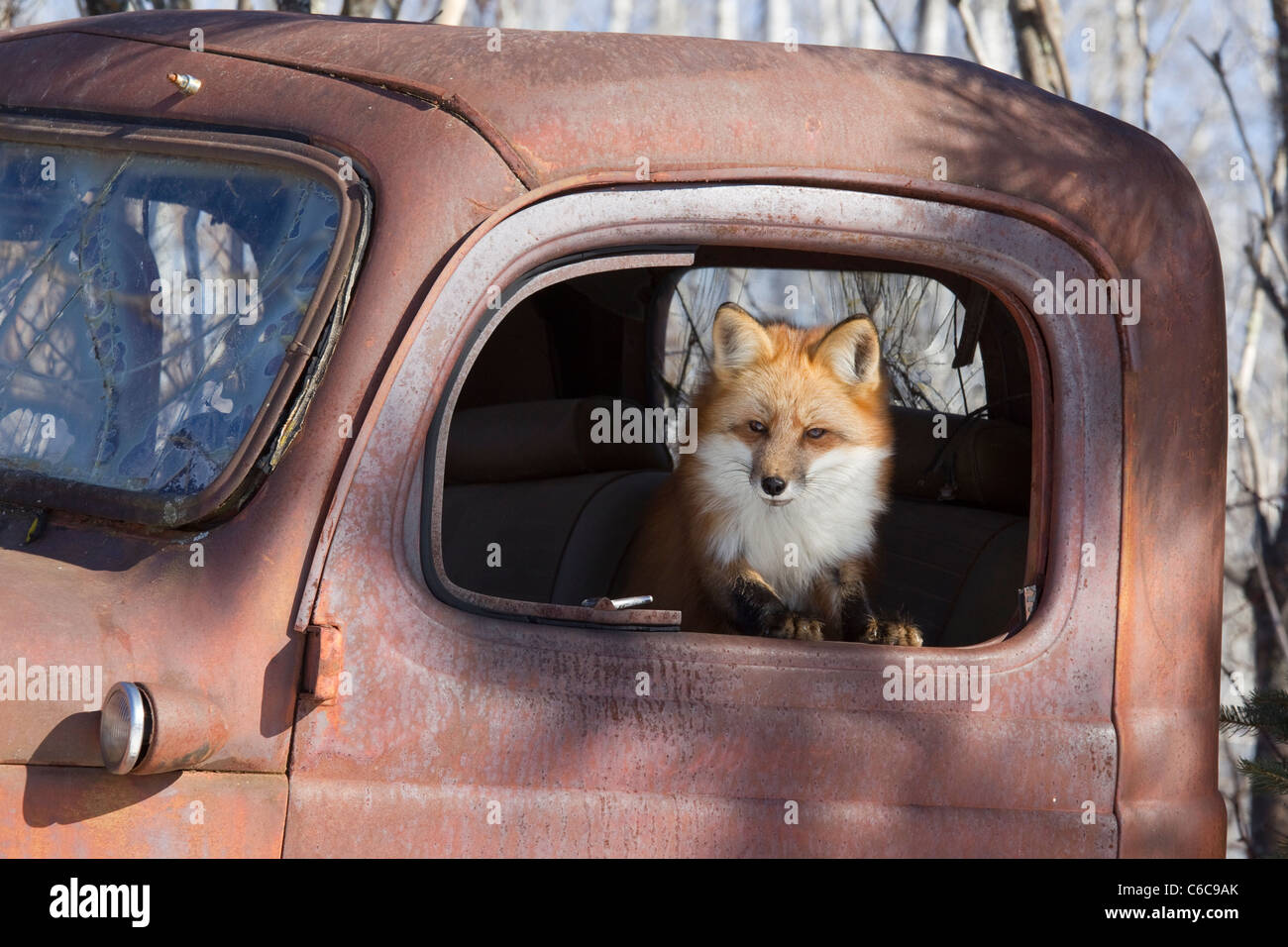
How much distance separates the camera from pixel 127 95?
2.30 metres

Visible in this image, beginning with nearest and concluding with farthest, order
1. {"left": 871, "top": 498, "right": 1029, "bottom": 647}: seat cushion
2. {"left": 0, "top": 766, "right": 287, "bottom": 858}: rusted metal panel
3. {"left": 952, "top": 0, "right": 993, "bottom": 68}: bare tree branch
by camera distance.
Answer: {"left": 0, "top": 766, "right": 287, "bottom": 858}: rusted metal panel
{"left": 871, "top": 498, "right": 1029, "bottom": 647}: seat cushion
{"left": 952, "top": 0, "right": 993, "bottom": 68}: bare tree branch

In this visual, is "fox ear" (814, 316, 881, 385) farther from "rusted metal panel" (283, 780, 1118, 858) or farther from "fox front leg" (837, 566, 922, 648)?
"rusted metal panel" (283, 780, 1118, 858)

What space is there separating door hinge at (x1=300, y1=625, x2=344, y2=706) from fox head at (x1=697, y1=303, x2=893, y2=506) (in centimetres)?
162

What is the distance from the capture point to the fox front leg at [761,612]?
2.93 meters

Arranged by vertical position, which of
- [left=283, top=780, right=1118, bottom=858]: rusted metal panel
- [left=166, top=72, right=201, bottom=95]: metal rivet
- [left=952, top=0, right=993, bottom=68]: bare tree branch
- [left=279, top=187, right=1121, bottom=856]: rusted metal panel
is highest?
[left=952, top=0, right=993, bottom=68]: bare tree branch

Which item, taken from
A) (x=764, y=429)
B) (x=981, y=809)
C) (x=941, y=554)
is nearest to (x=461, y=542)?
(x=764, y=429)

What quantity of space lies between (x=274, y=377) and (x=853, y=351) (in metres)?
1.85

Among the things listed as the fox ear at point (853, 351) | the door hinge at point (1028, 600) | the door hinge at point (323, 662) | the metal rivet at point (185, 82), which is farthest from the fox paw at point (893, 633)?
the metal rivet at point (185, 82)

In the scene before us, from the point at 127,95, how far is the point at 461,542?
1.87 m

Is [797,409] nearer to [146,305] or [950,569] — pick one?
[950,569]

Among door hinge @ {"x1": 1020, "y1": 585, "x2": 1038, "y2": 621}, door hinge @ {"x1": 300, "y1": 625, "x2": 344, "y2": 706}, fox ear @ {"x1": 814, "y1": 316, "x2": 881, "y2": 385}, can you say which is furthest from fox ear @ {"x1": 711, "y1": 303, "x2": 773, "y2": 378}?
door hinge @ {"x1": 300, "y1": 625, "x2": 344, "y2": 706}

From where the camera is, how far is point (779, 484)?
325cm

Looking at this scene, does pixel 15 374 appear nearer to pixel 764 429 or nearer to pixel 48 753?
pixel 48 753

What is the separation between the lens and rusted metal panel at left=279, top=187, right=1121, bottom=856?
1956 mm
